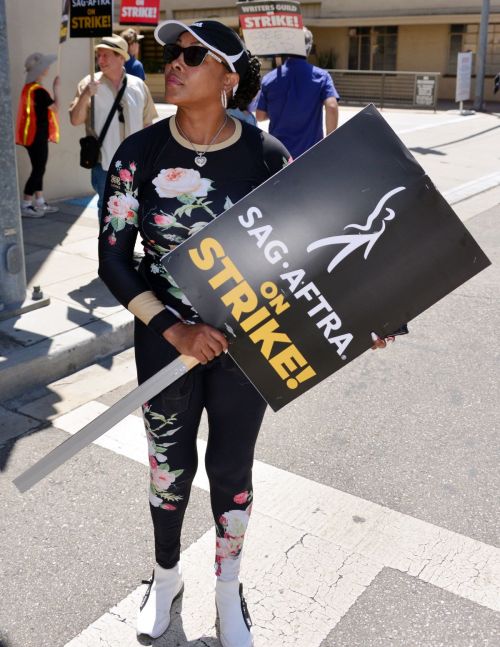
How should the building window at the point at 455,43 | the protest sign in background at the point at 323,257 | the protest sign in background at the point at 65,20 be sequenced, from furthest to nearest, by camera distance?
the building window at the point at 455,43 → the protest sign in background at the point at 65,20 → the protest sign in background at the point at 323,257

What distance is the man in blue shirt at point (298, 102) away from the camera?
663cm

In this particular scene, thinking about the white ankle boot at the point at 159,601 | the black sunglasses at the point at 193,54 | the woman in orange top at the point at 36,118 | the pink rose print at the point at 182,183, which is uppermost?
the black sunglasses at the point at 193,54

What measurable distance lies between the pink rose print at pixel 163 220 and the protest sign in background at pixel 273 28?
16.6 feet

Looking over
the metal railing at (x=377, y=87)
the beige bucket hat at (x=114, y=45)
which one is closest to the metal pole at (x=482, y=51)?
the metal railing at (x=377, y=87)

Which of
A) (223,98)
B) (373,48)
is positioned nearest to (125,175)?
(223,98)

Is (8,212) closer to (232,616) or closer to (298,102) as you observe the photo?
(298,102)

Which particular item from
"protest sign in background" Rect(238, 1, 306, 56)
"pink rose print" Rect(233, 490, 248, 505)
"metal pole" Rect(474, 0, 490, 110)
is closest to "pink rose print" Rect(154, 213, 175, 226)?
"pink rose print" Rect(233, 490, 248, 505)

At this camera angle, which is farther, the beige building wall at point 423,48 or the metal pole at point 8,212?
the beige building wall at point 423,48

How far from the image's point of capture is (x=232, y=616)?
8.60ft

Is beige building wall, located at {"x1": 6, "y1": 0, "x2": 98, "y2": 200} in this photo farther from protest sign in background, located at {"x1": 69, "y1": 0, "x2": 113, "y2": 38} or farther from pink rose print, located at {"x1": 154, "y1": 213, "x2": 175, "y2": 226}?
pink rose print, located at {"x1": 154, "y1": 213, "x2": 175, "y2": 226}

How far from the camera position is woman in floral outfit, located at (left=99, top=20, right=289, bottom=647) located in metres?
2.29

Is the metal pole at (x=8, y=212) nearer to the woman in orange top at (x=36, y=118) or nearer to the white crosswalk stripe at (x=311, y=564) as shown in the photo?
the white crosswalk stripe at (x=311, y=564)

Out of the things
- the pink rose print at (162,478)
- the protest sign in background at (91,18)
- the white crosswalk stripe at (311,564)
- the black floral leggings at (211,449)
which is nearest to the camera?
the black floral leggings at (211,449)

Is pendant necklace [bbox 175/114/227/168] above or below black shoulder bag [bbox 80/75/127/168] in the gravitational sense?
above
